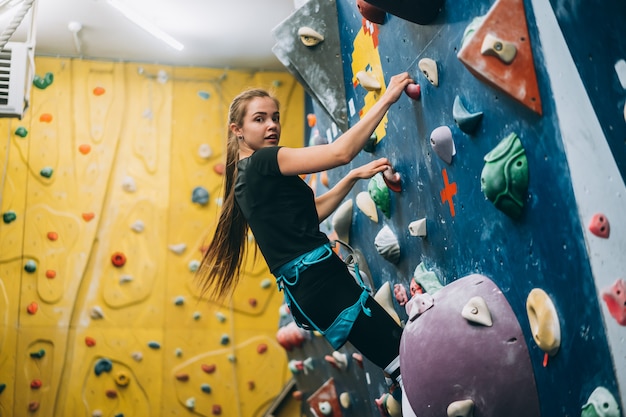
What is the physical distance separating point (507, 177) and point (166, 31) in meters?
3.85

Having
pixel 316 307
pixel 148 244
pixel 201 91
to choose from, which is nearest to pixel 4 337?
pixel 148 244

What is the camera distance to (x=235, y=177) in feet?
7.48

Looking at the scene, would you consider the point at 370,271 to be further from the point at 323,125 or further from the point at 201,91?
the point at 201,91

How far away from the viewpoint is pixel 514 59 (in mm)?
1542

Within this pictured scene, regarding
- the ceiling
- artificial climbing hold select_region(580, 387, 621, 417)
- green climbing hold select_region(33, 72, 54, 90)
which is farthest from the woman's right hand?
green climbing hold select_region(33, 72, 54, 90)

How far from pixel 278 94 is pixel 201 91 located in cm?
58

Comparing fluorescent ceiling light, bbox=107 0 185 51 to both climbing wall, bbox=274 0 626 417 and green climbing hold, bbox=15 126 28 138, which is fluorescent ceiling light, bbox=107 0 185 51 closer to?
green climbing hold, bbox=15 126 28 138

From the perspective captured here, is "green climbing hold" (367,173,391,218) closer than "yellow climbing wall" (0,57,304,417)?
Yes

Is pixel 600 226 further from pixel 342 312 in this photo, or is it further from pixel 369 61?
pixel 369 61

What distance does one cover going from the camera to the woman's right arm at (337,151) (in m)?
1.93

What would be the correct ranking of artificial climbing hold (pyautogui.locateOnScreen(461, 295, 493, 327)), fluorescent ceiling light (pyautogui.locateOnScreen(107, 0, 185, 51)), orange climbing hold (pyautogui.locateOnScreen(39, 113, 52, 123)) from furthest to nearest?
orange climbing hold (pyautogui.locateOnScreen(39, 113, 52, 123))
fluorescent ceiling light (pyautogui.locateOnScreen(107, 0, 185, 51))
artificial climbing hold (pyautogui.locateOnScreen(461, 295, 493, 327))

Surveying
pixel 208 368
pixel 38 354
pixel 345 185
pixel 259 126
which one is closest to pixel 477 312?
pixel 345 185

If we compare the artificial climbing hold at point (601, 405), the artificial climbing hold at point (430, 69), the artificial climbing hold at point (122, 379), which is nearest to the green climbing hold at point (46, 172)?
the artificial climbing hold at point (122, 379)

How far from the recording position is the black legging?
207cm
